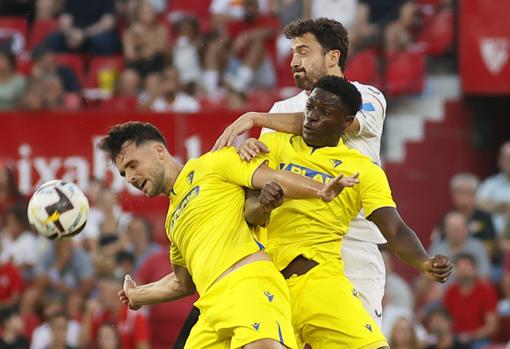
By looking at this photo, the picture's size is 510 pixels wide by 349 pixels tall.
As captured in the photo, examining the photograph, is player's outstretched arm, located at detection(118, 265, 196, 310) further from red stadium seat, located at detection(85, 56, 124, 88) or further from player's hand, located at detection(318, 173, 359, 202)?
red stadium seat, located at detection(85, 56, 124, 88)

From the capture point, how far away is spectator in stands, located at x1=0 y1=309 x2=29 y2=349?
1319cm

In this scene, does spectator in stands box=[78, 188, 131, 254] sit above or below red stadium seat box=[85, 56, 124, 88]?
below

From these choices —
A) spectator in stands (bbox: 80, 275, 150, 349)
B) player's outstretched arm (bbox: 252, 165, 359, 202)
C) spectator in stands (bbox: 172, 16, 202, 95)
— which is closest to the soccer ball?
player's outstretched arm (bbox: 252, 165, 359, 202)

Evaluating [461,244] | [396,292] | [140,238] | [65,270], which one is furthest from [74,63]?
[461,244]

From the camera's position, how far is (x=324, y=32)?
26.8ft

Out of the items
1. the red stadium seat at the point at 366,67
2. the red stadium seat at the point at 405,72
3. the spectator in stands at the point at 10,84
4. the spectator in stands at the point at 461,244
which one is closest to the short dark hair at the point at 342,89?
the spectator in stands at the point at 461,244

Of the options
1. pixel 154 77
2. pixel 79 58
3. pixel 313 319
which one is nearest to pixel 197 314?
pixel 313 319

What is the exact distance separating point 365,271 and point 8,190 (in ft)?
21.4

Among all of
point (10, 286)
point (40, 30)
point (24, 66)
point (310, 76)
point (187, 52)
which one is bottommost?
point (10, 286)

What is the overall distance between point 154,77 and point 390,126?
2.58 m

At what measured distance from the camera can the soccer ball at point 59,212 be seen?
8586 millimetres

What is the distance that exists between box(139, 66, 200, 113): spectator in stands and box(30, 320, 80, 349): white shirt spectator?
2.56m

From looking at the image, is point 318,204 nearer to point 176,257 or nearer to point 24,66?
point 176,257

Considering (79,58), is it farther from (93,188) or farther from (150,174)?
(150,174)
